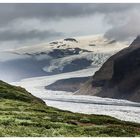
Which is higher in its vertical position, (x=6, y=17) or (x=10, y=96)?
(x=6, y=17)

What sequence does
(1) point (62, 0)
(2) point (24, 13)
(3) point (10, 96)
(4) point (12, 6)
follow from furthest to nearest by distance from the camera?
(3) point (10, 96) → (2) point (24, 13) → (4) point (12, 6) → (1) point (62, 0)

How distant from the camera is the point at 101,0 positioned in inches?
1586

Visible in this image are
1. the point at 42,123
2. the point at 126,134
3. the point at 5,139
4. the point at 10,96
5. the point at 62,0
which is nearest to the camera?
the point at 5,139

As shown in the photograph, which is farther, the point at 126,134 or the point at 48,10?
the point at 48,10

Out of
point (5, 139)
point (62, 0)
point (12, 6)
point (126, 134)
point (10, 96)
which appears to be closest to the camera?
point (5, 139)

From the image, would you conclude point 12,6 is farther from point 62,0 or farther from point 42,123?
point 62,0

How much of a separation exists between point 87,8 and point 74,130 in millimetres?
21490

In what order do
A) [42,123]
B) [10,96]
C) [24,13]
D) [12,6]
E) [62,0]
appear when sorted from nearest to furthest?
[62,0] → [42,123] → [12,6] → [24,13] → [10,96]

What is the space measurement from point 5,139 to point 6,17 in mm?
35551

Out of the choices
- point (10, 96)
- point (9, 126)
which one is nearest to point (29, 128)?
point (9, 126)

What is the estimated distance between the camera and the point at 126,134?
47906 mm

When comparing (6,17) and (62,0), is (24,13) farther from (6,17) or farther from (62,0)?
(62,0)

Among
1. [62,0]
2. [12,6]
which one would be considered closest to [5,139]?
[62,0]

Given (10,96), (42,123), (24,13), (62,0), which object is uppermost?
(62,0)
